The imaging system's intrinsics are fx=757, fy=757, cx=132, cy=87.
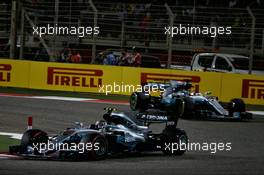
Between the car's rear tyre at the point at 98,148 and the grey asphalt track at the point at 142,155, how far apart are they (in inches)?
5.2

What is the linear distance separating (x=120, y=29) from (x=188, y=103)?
8865mm

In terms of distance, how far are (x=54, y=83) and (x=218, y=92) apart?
5.40m

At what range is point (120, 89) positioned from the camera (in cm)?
2423

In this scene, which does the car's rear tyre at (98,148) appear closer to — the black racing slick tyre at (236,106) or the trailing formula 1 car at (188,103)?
→ the trailing formula 1 car at (188,103)

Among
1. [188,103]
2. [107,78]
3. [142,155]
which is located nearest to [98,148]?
[142,155]

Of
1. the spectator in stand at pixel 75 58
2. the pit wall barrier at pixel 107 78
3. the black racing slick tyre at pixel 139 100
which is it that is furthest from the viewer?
the spectator in stand at pixel 75 58

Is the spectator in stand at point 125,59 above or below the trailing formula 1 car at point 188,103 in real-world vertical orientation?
above

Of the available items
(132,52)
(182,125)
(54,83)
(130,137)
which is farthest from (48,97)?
(130,137)

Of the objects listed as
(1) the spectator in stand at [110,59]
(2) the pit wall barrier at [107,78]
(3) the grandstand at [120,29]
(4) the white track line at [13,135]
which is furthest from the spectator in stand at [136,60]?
(4) the white track line at [13,135]

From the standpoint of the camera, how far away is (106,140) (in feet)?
38.2

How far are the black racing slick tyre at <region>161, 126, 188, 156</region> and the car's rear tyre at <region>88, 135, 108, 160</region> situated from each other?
135 centimetres

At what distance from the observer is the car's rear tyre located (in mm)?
11414

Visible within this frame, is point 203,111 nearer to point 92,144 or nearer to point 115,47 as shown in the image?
point 92,144

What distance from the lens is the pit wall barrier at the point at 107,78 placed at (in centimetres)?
2270
